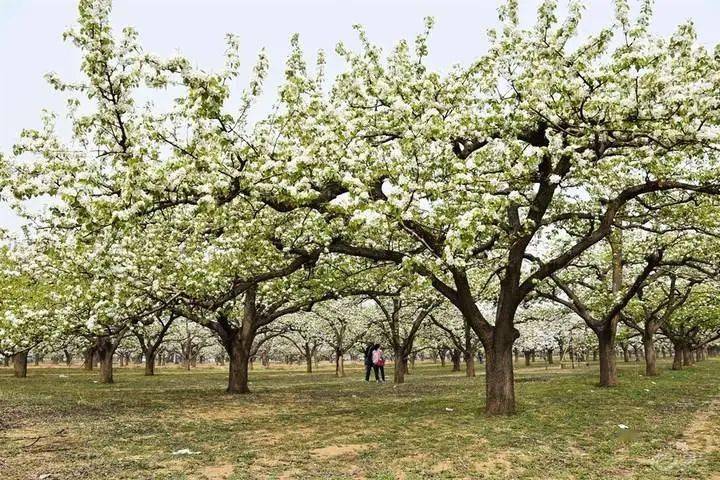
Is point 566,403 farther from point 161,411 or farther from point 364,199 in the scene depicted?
point 161,411

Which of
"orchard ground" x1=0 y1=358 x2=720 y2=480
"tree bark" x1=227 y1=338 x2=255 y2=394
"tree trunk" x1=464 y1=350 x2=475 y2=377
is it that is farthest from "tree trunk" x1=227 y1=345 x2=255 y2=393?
"tree trunk" x1=464 y1=350 x2=475 y2=377

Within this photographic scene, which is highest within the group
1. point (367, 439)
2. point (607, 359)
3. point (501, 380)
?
point (501, 380)

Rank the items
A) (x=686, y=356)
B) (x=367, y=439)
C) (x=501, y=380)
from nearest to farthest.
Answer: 1. (x=367, y=439)
2. (x=501, y=380)
3. (x=686, y=356)

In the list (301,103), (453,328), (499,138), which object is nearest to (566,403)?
(499,138)

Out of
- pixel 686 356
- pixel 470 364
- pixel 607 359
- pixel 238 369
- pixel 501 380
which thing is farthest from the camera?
pixel 686 356

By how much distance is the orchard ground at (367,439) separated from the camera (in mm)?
10625

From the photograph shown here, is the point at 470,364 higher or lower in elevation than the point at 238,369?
lower

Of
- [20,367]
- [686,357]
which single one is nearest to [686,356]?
[686,357]

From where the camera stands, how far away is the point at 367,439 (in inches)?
549

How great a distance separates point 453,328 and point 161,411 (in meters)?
Result: 43.6

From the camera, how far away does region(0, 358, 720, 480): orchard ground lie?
418 inches

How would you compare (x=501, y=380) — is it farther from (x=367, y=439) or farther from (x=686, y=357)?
(x=686, y=357)

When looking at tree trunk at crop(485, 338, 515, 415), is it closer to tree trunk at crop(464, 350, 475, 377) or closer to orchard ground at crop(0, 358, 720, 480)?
orchard ground at crop(0, 358, 720, 480)

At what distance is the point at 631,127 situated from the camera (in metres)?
13.2
